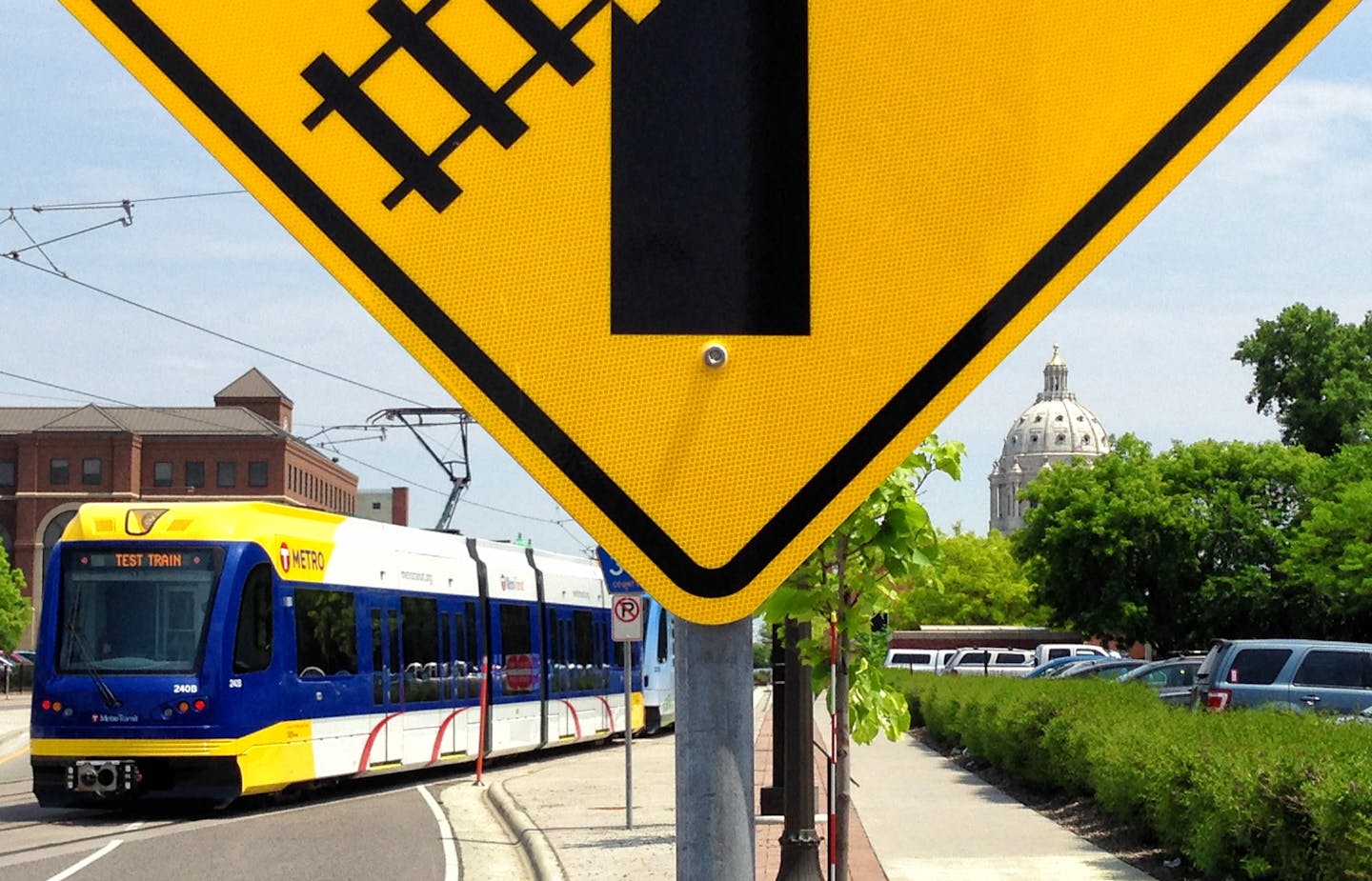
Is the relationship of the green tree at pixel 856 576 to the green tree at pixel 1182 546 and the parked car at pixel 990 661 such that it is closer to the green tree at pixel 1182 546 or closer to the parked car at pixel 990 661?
the parked car at pixel 990 661

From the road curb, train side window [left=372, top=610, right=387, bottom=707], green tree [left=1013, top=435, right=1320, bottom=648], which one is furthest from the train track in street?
green tree [left=1013, top=435, right=1320, bottom=648]

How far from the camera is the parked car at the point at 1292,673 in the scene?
2280 centimetres

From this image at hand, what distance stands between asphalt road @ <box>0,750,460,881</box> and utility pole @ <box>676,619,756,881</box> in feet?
41.1

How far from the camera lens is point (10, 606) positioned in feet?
302

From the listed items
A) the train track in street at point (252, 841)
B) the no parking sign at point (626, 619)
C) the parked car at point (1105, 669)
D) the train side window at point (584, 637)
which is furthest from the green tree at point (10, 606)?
the no parking sign at point (626, 619)

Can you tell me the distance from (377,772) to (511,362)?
2033cm

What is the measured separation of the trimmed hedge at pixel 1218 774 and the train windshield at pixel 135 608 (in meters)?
9.33

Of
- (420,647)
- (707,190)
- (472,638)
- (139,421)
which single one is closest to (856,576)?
(707,190)

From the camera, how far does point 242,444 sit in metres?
103

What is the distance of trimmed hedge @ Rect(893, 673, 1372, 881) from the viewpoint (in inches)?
387

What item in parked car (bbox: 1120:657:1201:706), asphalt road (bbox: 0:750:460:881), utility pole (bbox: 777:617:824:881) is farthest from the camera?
parked car (bbox: 1120:657:1201:706)

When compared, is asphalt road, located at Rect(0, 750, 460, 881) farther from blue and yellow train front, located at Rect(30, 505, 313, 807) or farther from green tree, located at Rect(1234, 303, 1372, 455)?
green tree, located at Rect(1234, 303, 1372, 455)

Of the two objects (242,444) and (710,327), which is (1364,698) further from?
(242,444)

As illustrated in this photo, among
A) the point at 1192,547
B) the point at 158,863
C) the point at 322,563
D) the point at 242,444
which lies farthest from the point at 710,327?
the point at 242,444
